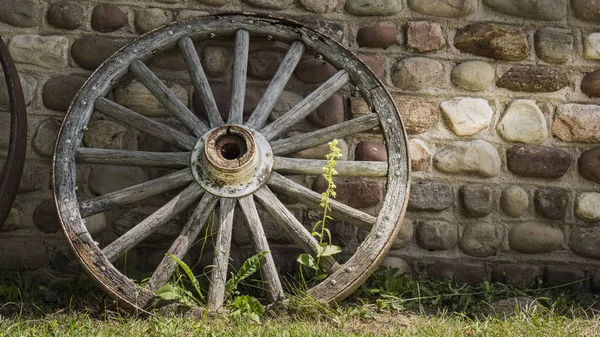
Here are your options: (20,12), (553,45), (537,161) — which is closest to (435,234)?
(537,161)

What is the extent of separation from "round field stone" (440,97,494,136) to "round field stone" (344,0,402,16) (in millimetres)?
492

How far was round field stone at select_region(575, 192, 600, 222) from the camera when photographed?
308 centimetres

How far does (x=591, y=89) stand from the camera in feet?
10.2

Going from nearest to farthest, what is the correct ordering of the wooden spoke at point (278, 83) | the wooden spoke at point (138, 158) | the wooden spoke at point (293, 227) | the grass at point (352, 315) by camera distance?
the grass at point (352, 315) < the wooden spoke at point (293, 227) < the wooden spoke at point (138, 158) < the wooden spoke at point (278, 83)

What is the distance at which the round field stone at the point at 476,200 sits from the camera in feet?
9.98

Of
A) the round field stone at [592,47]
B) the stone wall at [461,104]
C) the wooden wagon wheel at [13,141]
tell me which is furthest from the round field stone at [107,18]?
the round field stone at [592,47]

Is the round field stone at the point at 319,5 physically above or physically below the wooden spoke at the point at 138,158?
above

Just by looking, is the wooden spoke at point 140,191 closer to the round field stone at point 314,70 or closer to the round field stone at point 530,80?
the round field stone at point 314,70

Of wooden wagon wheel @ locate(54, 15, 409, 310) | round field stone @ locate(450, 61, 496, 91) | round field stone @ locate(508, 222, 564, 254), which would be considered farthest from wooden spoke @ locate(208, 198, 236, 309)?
round field stone @ locate(508, 222, 564, 254)

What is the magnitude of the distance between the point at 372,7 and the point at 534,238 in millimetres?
1285

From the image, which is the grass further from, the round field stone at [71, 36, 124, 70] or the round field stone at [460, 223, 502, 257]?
the round field stone at [71, 36, 124, 70]

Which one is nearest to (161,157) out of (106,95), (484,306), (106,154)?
(106,154)

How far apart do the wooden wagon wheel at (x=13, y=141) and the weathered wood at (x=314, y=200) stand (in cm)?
102

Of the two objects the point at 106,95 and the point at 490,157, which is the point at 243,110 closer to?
the point at 106,95
